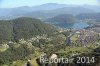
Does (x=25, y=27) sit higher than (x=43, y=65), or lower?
lower

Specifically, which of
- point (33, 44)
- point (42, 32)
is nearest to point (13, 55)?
point (33, 44)

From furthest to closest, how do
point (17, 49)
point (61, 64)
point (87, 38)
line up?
point (87, 38)
point (17, 49)
point (61, 64)

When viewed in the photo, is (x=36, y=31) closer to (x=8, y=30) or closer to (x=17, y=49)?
(x=8, y=30)

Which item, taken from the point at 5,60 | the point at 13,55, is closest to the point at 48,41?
the point at 13,55

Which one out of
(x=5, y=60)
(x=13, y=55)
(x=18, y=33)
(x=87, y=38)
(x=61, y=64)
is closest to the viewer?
(x=61, y=64)

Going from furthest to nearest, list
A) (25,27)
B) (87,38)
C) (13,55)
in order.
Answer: (25,27) → (87,38) → (13,55)

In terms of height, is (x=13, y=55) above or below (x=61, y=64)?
below

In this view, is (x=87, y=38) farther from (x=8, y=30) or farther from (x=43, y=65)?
(x=43, y=65)

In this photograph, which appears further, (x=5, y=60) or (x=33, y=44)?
(x=33, y=44)

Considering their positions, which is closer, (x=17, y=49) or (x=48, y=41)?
(x=17, y=49)

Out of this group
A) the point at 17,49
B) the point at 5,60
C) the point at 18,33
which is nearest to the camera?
the point at 5,60
